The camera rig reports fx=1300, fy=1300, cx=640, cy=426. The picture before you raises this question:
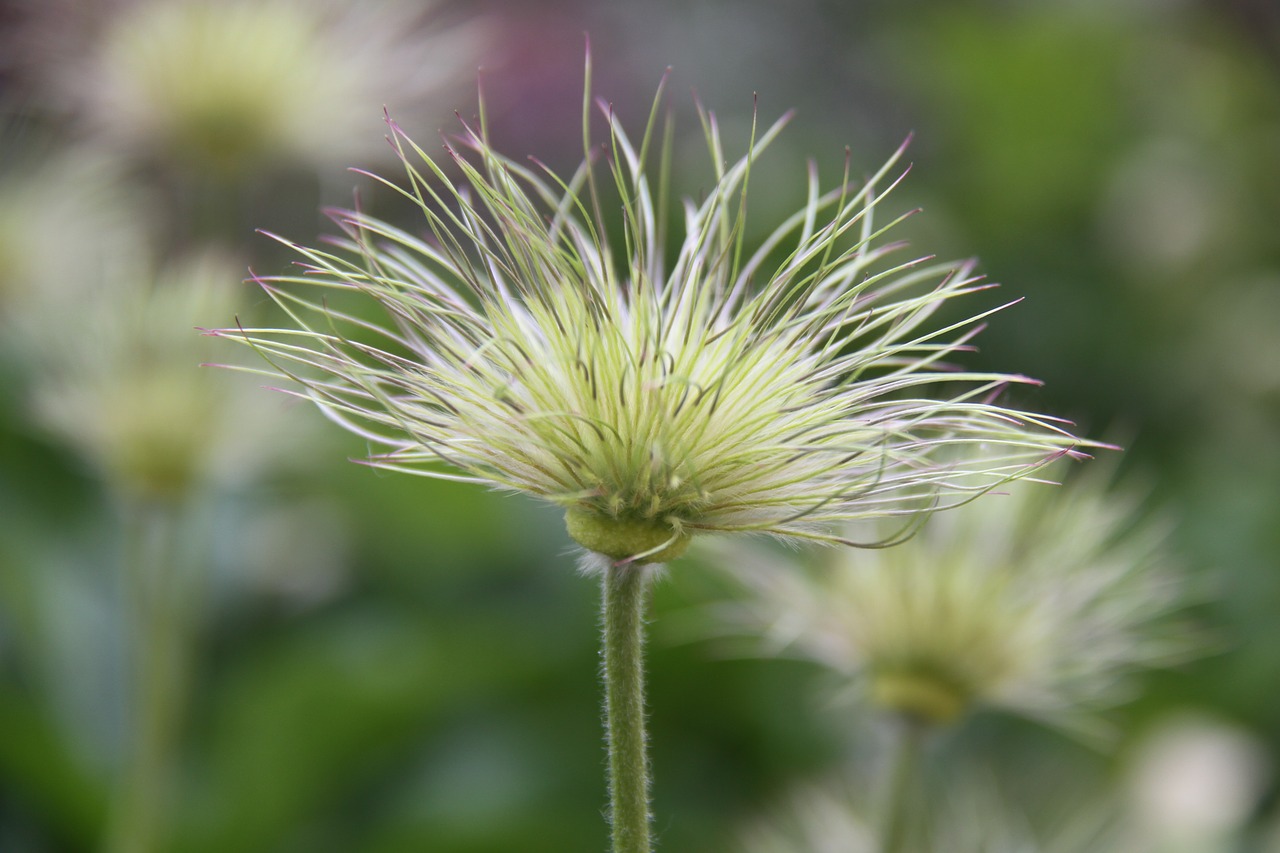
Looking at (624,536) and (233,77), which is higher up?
(233,77)

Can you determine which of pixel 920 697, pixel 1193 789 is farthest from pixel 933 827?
pixel 920 697

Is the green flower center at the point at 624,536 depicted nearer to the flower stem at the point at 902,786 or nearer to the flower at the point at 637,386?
the flower at the point at 637,386

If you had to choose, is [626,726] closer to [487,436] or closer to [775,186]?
[487,436]

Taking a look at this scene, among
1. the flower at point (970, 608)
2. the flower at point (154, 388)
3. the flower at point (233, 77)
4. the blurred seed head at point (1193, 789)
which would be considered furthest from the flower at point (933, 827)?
the flower at point (233, 77)

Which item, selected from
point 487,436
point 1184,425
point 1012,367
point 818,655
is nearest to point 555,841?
point 818,655

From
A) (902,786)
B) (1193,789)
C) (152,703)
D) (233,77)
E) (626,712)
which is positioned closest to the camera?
(626,712)

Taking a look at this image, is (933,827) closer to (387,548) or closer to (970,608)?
(970,608)
